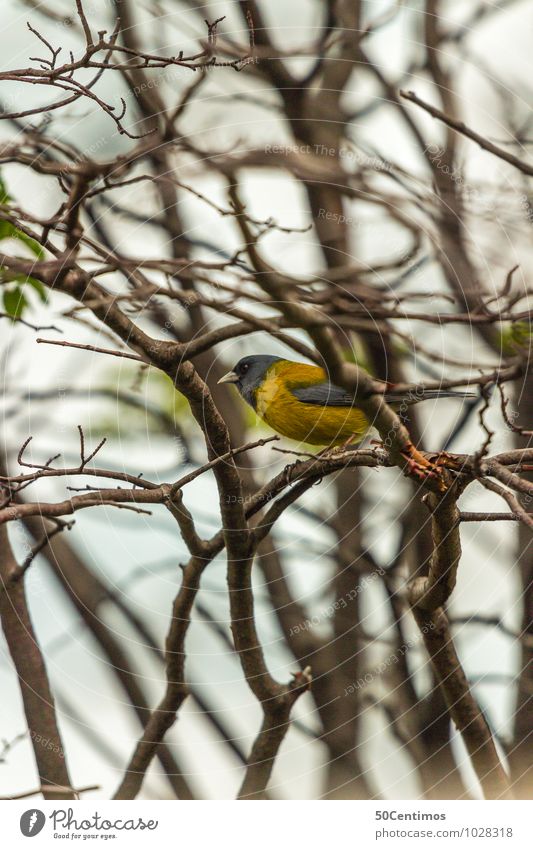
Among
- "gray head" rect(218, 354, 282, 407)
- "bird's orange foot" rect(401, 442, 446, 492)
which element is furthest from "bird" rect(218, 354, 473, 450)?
"bird's orange foot" rect(401, 442, 446, 492)

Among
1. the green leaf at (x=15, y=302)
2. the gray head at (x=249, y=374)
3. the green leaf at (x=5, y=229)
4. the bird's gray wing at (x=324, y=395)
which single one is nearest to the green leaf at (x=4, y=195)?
the green leaf at (x=5, y=229)

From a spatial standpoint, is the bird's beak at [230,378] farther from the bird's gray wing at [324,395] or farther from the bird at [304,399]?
the bird's gray wing at [324,395]

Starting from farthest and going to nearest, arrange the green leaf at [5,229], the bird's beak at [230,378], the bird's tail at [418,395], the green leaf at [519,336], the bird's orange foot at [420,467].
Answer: the bird's beak at [230,378] → the green leaf at [519,336] → the green leaf at [5,229] → the bird's tail at [418,395] → the bird's orange foot at [420,467]

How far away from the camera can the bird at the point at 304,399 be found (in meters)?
1.53

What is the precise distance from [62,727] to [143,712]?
0.18 metres

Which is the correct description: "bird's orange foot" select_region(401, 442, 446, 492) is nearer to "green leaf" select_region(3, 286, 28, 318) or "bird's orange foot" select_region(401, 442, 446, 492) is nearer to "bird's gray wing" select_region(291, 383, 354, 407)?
"bird's gray wing" select_region(291, 383, 354, 407)

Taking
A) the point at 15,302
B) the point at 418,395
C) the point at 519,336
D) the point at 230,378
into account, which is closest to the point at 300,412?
the point at 230,378

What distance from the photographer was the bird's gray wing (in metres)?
1.55

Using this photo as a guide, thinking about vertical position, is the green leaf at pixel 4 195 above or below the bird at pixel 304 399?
above

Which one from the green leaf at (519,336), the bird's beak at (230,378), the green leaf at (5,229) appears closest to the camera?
the green leaf at (5,229)

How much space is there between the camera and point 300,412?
180 centimetres

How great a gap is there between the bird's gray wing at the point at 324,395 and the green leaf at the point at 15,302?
59 centimetres
